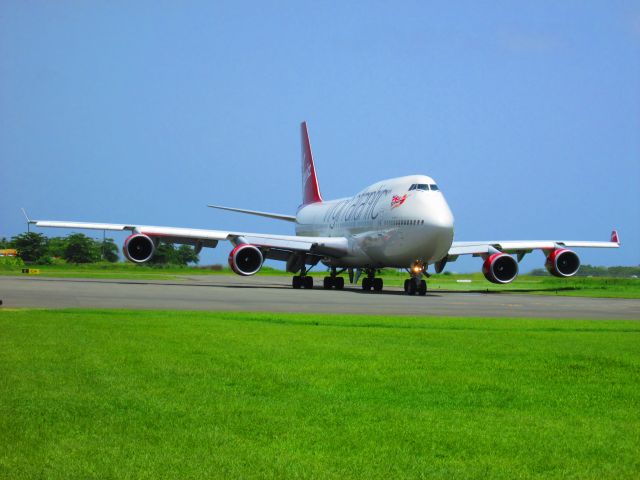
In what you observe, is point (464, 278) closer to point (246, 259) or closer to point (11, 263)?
point (246, 259)

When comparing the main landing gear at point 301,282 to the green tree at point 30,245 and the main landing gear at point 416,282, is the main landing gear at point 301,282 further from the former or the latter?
the green tree at point 30,245

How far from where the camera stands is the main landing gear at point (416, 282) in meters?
33.5

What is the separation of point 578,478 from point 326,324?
1085 cm

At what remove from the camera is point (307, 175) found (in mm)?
56312

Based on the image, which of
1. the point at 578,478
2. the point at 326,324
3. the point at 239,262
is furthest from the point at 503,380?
the point at 239,262

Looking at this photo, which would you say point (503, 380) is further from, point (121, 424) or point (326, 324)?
point (326, 324)

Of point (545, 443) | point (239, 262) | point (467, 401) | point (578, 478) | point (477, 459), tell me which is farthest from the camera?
point (239, 262)

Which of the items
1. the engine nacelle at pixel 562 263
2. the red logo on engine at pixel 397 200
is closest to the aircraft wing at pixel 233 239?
the red logo on engine at pixel 397 200

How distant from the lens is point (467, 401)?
7383 mm

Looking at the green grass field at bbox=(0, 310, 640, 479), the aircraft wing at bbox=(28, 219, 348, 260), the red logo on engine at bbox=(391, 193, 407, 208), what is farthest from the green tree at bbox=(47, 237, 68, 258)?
the green grass field at bbox=(0, 310, 640, 479)

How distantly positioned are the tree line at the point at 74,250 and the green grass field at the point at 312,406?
178 feet

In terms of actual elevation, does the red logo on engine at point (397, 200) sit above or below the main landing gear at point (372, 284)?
above

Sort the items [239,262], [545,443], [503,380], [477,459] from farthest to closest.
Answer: [239,262], [503,380], [545,443], [477,459]

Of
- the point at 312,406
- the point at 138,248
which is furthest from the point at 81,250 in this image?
the point at 312,406
